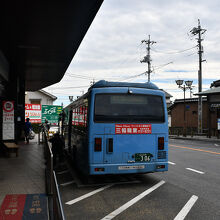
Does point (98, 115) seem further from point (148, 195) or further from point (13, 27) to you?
point (13, 27)

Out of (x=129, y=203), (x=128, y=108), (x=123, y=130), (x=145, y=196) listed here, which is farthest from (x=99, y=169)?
(x=128, y=108)

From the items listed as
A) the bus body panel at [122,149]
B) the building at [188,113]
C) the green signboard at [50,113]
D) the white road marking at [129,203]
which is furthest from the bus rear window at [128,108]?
the building at [188,113]

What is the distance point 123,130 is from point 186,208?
2996mm

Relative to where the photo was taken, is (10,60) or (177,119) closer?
(10,60)

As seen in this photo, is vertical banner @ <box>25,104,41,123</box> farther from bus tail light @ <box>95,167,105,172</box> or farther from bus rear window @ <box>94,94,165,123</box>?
bus tail light @ <box>95,167,105,172</box>

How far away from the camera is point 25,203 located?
637 centimetres

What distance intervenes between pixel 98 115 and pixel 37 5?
3399mm

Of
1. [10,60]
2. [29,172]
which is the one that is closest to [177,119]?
[10,60]

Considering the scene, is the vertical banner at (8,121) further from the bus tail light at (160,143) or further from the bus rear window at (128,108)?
the bus tail light at (160,143)

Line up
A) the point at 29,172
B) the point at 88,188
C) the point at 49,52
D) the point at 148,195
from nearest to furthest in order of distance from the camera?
the point at 148,195
the point at 88,188
the point at 29,172
the point at 49,52

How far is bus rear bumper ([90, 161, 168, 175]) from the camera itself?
821 cm

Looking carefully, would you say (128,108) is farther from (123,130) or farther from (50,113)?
(50,113)

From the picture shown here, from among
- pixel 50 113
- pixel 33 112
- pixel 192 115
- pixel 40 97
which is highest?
pixel 40 97

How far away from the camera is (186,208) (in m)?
6.25
